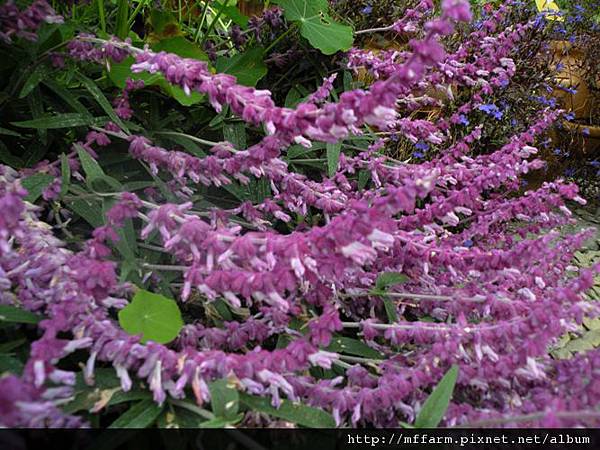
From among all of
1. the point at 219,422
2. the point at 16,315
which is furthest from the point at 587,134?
the point at 16,315

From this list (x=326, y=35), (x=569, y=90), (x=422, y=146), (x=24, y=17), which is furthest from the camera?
(x=569, y=90)

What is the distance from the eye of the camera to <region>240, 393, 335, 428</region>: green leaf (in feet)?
2.69

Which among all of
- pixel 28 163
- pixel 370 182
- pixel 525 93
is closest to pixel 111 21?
pixel 28 163

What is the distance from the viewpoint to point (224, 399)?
76cm

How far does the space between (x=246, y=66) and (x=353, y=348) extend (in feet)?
3.06

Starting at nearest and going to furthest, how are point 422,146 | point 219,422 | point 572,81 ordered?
1. point 219,422
2. point 422,146
3. point 572,81

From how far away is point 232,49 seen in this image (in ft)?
6.01

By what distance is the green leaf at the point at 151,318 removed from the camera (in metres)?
0.84

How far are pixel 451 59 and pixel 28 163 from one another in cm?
123

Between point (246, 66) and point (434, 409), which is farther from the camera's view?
point (246, 66)

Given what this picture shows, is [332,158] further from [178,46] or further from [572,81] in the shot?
[572,81]

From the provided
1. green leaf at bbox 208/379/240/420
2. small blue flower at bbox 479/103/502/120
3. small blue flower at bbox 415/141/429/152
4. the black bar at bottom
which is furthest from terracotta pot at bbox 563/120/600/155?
green leaf at bbox 208/379/240/420

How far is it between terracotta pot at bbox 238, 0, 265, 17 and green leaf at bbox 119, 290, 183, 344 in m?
1.70

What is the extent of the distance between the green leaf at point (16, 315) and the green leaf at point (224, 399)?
1.07 ft
